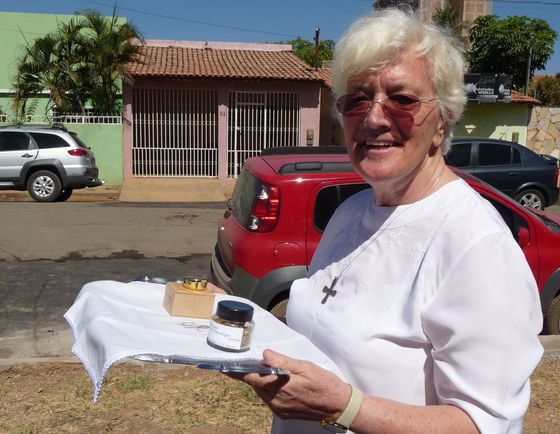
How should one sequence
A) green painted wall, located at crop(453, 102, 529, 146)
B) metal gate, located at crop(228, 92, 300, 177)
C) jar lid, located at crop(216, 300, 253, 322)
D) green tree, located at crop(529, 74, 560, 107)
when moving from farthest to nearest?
green tree, located at crop(529, 74, 560, 107) → green painted wall, located at crop(453, 102, 529, 146) → metal gate, located at crop(228, 92, 300, 177) → jar lid, located at crop(216, 300, 253, 322)

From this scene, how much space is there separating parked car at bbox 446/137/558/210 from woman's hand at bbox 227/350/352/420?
1137cm

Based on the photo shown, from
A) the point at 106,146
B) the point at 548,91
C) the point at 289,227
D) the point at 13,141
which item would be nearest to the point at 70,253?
the point at 289,227

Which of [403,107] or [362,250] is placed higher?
[403,107]

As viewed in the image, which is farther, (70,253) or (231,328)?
(70,253)

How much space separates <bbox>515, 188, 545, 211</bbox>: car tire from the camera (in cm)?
1302

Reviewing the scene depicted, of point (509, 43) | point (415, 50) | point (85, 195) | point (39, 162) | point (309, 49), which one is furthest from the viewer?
point (309, 49)

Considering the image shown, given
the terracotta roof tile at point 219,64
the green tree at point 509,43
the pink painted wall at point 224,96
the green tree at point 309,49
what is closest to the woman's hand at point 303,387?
the terracotta roof tile at point 219,64

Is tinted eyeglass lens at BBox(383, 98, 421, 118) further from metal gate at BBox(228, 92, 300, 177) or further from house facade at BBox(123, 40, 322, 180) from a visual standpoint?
metal gate at BBox(228, 92, 300, 177)

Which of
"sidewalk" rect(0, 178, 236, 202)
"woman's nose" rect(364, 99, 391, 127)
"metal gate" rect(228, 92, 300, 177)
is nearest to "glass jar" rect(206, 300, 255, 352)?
"woman's nose" rect(364, 99, 391, 127)

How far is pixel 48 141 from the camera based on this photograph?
1517cm

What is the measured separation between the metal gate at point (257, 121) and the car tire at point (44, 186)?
603 centimetres

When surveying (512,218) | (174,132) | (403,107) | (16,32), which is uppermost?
(16,32)

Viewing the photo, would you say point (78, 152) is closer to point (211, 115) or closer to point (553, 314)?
A: point (211, 115)

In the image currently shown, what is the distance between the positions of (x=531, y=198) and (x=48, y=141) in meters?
10.8
